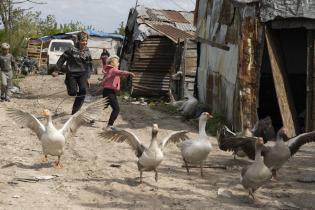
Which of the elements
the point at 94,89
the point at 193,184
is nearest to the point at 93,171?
the point at 193,184

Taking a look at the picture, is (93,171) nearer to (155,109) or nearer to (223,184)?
(223,184)

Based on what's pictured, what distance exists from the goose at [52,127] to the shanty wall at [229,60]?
342cm

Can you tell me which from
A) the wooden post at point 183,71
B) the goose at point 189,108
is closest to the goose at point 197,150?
the goose at point 189,108

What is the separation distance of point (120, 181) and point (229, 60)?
540 cm

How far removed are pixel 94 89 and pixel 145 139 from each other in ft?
35.2

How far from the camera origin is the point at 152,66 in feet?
61.4

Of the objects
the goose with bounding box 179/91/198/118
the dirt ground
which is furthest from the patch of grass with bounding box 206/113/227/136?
the dirt ground

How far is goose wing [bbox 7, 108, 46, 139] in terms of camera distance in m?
8.20

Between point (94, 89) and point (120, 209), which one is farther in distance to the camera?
point (94, 89)

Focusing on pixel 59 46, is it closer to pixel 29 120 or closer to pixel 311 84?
pixel 311 84

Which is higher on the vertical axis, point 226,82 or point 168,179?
point 226,82

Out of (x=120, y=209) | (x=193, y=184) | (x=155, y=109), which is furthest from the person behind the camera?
(x=155, y=109)

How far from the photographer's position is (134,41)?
19438 mm

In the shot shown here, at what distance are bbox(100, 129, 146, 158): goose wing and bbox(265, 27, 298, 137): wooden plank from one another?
4624 millimetres
